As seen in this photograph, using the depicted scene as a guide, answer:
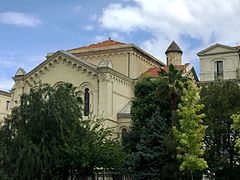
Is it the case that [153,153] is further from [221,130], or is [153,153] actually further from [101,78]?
[101,78]

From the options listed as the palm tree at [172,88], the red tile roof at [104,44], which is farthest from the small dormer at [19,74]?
the palm tree at [172,88]

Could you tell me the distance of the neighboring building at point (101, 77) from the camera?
5009 centimetres

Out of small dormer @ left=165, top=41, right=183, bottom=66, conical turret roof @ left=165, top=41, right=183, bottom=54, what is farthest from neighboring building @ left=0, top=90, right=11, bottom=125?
conical turret roof @ left=165, top=41, right=183, bottom=54

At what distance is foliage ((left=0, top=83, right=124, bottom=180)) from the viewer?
104 ft

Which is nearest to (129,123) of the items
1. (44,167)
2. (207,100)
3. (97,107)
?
(97,107)

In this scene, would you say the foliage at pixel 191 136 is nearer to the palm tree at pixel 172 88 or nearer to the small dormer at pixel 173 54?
the palm tree at pixel 172 88

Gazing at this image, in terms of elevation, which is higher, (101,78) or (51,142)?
(101,78)

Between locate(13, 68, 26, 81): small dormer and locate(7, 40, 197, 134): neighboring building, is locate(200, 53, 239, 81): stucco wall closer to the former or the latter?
locate(7, 40, 197, 134): neighboring building

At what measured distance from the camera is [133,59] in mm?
58531

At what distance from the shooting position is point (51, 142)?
3284 cm

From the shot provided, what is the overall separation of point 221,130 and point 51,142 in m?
12.8

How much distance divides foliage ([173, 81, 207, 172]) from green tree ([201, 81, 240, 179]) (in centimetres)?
440

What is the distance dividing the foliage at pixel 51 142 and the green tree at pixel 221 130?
7120mm

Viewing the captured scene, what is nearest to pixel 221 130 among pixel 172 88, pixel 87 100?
pixel 172 88
